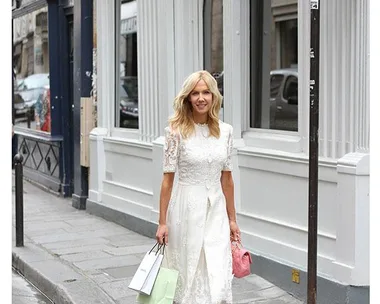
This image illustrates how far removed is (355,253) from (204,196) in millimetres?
1459

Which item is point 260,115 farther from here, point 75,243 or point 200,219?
point 75,243

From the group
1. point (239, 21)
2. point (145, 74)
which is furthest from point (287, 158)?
point (145, 74)

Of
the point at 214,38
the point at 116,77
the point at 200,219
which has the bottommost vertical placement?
the point at 200,219

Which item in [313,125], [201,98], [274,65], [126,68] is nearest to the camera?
[313,125]

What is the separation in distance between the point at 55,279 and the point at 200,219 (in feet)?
9.10

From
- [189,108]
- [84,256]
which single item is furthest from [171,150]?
[84,256]

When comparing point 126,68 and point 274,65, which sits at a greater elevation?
point 126,68

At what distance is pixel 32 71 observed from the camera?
15.2 meters

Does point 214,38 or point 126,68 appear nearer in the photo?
point 214,38

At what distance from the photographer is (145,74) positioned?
32.0 feet

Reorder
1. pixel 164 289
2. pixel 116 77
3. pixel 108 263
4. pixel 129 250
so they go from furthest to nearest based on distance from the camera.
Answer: pixel 116 77
pixel 129 250
pixel 108 263
pixel 164 289

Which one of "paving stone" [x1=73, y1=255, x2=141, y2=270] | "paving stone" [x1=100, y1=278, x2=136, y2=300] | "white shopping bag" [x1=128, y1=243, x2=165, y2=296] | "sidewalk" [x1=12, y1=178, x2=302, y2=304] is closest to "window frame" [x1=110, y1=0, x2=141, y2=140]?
"sidewalk" [x1=12, y1=178, x2=302, y2=304]
